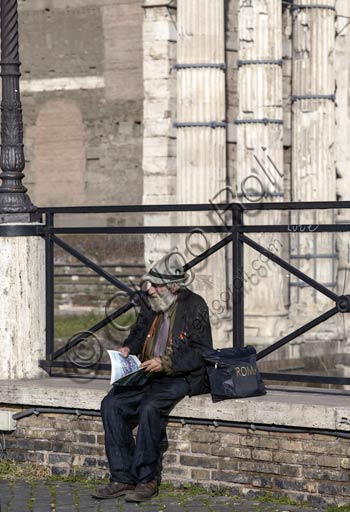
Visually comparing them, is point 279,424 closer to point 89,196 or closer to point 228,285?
point 228,285

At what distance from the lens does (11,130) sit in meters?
11.2

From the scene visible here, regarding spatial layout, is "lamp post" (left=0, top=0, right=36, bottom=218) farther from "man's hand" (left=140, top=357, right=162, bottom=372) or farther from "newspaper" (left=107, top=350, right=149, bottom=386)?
"man's hand" (left=140, top=357, right=162, bottom=372)

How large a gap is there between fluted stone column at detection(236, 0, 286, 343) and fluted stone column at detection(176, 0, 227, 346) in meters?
0.38

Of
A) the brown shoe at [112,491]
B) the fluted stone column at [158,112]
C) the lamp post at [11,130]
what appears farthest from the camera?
the fluted stone column at [158,112]

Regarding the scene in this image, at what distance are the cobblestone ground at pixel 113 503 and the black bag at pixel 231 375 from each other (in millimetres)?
658

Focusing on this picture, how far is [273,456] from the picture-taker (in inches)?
383

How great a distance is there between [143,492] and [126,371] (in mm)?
776

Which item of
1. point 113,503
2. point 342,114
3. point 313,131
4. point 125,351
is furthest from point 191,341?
point 342,114

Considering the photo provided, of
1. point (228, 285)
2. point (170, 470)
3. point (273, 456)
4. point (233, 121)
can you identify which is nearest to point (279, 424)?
point (273, 456)

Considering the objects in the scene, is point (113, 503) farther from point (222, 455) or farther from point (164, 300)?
point (164, 300)

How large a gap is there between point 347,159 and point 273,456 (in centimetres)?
1160

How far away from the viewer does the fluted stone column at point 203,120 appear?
18266 mm

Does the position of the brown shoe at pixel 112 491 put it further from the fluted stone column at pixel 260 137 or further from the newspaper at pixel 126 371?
the fluted stone column at pixel 260 137

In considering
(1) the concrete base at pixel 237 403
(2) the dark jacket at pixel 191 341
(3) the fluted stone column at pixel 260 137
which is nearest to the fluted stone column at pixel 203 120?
(3) the fluted stone column at pixel 260 137
